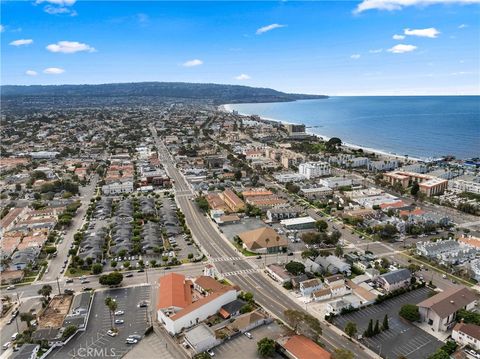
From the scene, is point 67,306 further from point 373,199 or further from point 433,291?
point 373,199

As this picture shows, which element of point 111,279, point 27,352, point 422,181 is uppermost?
point 422,181

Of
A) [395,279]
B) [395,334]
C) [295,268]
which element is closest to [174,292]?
[295,268]

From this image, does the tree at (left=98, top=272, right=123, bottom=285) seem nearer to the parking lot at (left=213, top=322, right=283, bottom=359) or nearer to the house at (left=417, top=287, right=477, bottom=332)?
the parking lot at (left=213, top=322, right=283, bottom=359)

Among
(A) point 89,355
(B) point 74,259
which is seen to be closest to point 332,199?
(B) point 74,259

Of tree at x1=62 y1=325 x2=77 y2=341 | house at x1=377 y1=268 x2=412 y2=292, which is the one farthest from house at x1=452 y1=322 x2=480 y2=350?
tree at x1=62 y1=325 x2=77 y2=341

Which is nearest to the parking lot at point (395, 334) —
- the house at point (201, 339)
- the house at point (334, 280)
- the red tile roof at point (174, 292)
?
the house at point (334, 280)

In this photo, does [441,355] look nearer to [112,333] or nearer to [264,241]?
[264,241]
